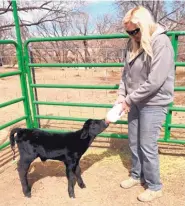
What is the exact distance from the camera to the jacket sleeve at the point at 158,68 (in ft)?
7.00

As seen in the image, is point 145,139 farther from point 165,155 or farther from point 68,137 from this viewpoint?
point 165,155

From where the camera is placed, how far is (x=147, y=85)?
224 centimetres

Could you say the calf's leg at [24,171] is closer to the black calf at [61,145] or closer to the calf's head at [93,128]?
the black calf at [61,145]

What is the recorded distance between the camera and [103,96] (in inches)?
284

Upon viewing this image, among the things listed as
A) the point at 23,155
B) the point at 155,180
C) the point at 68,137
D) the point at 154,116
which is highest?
the point at 154,116

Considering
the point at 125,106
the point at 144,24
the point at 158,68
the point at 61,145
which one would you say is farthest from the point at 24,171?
the point at 144,24

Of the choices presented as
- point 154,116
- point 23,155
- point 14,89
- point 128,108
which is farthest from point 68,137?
point 14,89

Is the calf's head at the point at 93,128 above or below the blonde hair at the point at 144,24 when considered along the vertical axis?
below

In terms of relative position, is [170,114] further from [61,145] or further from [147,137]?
[61,145]

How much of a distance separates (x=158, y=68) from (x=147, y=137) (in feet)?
2.44

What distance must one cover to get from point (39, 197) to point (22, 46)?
218 cm

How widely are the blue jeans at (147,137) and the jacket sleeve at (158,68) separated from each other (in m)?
0.26

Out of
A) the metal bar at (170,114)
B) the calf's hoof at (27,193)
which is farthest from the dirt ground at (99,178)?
the metal bar at (170,114)

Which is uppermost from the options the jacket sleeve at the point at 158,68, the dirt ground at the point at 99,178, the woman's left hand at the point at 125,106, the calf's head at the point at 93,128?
the jacket sleeve at the point at 158,68
